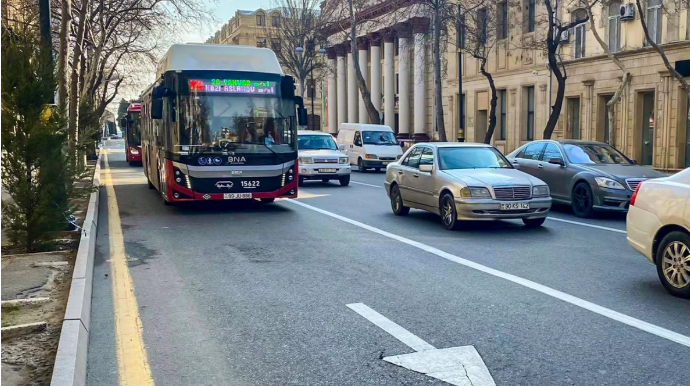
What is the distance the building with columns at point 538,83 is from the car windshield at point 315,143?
34.6 feet

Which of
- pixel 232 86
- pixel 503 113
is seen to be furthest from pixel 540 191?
pixel 503 113

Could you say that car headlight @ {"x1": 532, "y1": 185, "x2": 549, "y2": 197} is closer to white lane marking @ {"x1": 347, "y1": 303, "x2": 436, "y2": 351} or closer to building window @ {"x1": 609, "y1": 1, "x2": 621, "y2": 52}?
white lane marking @ {"x1": 347, "y1": 303, "x2": 436, "y2": 351}

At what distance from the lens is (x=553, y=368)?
4848mm

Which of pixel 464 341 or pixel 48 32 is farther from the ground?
pixel 48 32

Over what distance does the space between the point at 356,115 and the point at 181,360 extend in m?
55.7

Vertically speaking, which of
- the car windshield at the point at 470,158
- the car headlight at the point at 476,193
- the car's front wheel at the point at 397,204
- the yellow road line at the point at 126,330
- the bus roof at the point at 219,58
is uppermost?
the bus roof at the point at 219,58

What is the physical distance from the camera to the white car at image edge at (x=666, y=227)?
22.1 ft

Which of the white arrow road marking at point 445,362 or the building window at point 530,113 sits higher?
the building window at point 530,113

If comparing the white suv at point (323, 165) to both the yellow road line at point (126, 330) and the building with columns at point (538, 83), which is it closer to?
the building with columns at point (538, 83)

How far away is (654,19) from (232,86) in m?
18.7

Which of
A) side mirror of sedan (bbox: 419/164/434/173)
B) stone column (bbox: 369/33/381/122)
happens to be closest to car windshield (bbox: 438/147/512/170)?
side mirror of sedan (bbox: 419/164/434/173)

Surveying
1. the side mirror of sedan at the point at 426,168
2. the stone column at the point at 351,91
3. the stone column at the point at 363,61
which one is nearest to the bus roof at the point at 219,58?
the side mirror of sedan at the point at 426,168

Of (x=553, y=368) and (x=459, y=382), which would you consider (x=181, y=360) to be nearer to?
(x=459, y=382)

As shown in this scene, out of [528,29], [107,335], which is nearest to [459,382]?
[107,335]
